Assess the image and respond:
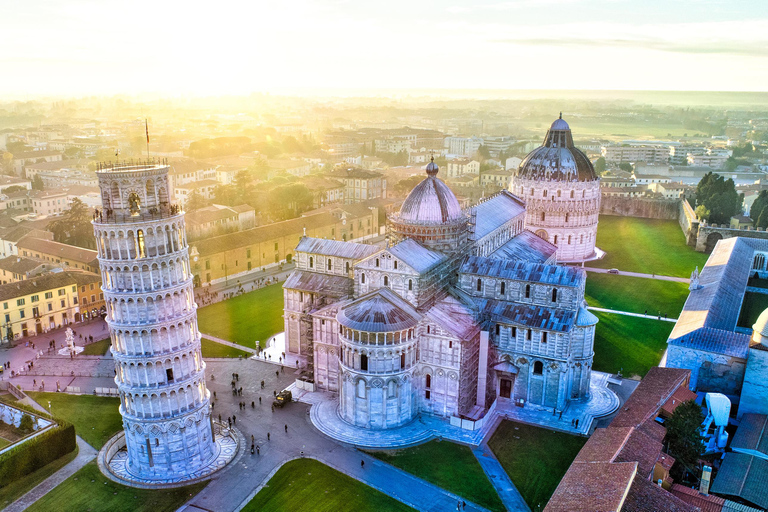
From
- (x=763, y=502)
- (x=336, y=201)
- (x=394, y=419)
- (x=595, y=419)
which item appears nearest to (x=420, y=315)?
(x=394, y=419)

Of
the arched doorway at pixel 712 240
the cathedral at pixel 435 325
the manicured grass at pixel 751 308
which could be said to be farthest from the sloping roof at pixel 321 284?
the arched doorway at pixel 712 240

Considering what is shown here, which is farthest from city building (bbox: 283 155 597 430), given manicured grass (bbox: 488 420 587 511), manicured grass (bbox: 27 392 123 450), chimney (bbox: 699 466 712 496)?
manicured grass (bbox: 27 392 123 450)

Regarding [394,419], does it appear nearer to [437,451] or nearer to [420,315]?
[437,451]

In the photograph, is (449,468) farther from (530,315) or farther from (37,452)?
(37,452)

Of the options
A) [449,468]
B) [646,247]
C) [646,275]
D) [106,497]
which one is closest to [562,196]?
[646,275]

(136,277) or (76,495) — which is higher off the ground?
(136,277)

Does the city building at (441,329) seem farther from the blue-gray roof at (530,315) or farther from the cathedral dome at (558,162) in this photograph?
the cathedral dome at (558,162)
